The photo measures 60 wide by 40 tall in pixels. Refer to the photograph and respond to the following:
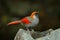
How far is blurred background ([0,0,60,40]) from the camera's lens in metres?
9.84

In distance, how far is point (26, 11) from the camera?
401 inches

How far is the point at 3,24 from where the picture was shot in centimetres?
1000

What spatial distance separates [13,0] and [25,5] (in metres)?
0.44

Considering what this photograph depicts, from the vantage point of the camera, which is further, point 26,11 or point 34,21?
point 26,11

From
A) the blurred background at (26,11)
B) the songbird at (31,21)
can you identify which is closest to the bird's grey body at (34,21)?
the songbird at (31,21)

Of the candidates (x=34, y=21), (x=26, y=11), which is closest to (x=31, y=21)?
(x=34, y=21)

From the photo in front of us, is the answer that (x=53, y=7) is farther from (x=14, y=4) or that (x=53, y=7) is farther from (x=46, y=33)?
(x=46, y=33)

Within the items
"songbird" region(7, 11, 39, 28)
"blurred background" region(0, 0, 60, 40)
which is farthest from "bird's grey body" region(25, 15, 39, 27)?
"blurred background" region(0, 0, 60, 40)

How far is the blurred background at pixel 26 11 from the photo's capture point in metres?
9.84

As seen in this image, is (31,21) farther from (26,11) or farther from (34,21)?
(26,11)

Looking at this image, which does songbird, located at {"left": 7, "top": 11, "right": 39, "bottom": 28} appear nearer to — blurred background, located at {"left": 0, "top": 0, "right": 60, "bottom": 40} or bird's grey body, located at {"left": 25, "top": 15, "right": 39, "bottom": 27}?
bird's grey body, located at {"left": 25, "top": 15, "right": 39, "bottom": 27}

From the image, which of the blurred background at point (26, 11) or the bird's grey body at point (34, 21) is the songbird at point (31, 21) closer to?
the bird's grey body at point (34, 21)

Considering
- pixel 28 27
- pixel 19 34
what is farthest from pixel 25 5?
pixel 19 34

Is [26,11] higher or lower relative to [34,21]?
lower
